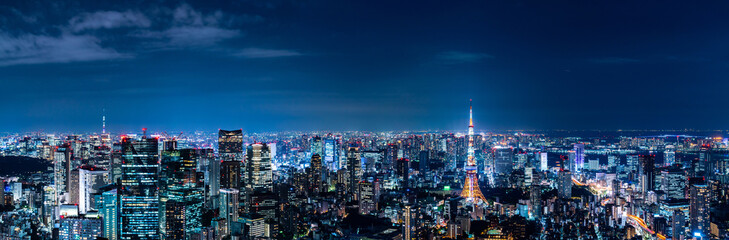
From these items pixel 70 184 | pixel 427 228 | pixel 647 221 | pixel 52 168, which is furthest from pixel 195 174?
pixel 647 221

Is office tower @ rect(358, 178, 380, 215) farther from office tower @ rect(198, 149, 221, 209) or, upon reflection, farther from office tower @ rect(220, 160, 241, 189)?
office tower @ rect(198, 149, 221, 209)

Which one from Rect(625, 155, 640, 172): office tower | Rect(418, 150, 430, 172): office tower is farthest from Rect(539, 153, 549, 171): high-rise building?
Rect(418, 150, 430, 172): office tower

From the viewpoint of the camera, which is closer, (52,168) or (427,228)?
(427,228)

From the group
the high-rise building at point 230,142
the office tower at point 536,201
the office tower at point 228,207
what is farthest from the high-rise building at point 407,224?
the high-rise building at point 230,142

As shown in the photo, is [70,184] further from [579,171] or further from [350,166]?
[579,171]

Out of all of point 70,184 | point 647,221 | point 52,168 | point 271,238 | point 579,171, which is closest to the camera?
point 271,238

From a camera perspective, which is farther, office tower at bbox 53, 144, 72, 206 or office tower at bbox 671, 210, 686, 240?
office tower at bbox 53, 144, 72, 206

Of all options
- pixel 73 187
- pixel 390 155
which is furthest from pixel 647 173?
pixel 73 187
